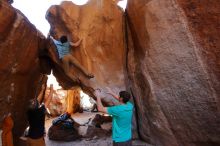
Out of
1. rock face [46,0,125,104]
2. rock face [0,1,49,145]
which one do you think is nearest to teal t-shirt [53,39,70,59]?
rock face [46,0,125,104]

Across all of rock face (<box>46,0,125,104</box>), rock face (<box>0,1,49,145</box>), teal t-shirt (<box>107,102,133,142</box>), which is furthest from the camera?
rock face (<box>46,0,125,104</box>)

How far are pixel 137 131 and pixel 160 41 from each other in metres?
2.99

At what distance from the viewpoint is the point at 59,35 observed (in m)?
A: 8.40

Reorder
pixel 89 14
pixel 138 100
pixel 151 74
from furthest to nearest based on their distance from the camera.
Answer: pixel 89 14 → pixel 138 100 → pixel 151 74

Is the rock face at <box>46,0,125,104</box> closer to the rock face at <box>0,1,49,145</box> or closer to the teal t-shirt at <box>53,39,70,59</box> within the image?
the teal t-shirt at <box>53,39,70,59</box>

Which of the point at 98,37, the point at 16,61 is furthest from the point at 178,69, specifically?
the point at 16,61

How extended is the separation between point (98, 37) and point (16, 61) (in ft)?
9.99

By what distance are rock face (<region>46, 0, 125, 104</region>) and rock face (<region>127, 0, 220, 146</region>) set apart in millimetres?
1041

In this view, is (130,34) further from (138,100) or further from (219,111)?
(219,111)

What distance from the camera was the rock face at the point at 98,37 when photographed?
811cm

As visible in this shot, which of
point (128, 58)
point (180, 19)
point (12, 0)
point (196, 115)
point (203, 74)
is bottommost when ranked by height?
point (196, 115)

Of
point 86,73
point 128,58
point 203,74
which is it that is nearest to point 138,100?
point 128,58

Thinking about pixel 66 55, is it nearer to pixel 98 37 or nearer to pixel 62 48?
pixel 62 48

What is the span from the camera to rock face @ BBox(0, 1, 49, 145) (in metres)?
5.51
